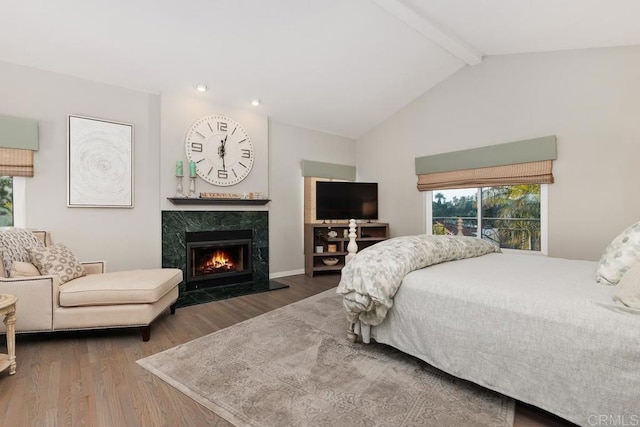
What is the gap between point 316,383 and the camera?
5.72 feet

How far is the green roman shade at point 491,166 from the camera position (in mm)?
3377

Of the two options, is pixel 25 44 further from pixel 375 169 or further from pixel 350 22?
pixel 375 169

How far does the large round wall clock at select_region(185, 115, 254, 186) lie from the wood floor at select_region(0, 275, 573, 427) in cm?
196

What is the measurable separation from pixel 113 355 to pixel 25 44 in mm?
2845

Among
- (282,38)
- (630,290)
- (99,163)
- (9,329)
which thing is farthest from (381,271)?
(99,163)

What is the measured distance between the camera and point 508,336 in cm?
145

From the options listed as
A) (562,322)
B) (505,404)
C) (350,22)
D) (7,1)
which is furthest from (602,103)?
(7,1)

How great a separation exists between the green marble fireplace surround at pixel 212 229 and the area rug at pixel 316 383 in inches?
54.3

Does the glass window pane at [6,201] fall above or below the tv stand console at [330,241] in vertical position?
above

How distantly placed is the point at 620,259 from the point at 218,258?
4.03 metres

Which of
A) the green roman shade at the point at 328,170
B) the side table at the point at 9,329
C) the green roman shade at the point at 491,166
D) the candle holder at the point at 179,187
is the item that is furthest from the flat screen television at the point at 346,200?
the side table at the point at 9,329

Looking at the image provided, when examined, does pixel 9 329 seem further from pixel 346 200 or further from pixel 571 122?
pixel 571 122

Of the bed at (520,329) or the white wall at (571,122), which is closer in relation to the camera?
the bed at (520,329)

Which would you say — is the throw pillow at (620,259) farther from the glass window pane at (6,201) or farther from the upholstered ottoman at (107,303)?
the glass window pane at (6,201)
